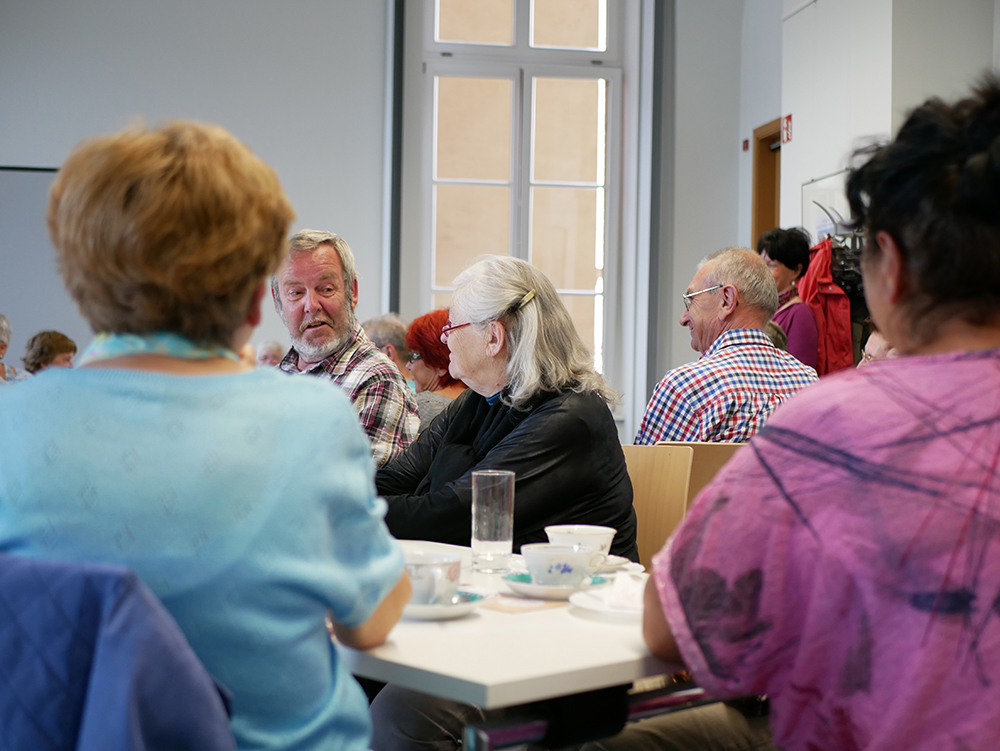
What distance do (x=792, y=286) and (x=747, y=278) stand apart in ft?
4.96

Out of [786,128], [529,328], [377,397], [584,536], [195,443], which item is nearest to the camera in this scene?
[195,443]

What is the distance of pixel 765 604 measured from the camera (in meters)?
1.04

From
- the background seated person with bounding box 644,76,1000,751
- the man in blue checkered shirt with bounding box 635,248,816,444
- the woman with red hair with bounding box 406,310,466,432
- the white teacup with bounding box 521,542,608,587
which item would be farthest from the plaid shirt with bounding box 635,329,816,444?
the background seated person with bounding box 644,76,1000,751

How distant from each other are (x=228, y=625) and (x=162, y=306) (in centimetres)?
33

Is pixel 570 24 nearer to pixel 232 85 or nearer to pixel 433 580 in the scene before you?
pixel 232 85

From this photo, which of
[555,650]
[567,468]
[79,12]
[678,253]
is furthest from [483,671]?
[79,12]

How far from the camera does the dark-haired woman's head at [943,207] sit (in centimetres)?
101

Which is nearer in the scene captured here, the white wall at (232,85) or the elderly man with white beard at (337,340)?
the elderly man with white beard at (337,340)

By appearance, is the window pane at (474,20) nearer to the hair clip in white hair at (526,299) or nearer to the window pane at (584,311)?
the window pane at (584,311)

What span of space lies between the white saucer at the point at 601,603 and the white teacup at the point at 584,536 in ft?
0.60

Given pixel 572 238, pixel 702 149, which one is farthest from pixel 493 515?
pixel 702 149

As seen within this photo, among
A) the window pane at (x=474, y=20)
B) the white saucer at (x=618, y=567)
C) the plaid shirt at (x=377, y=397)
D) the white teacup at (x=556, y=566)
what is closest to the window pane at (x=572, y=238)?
the window pane at (x=474, y=20)

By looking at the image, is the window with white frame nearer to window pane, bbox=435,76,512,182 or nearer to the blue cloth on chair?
window pane, bbox=435,76,512,182

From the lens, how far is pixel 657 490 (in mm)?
2418
